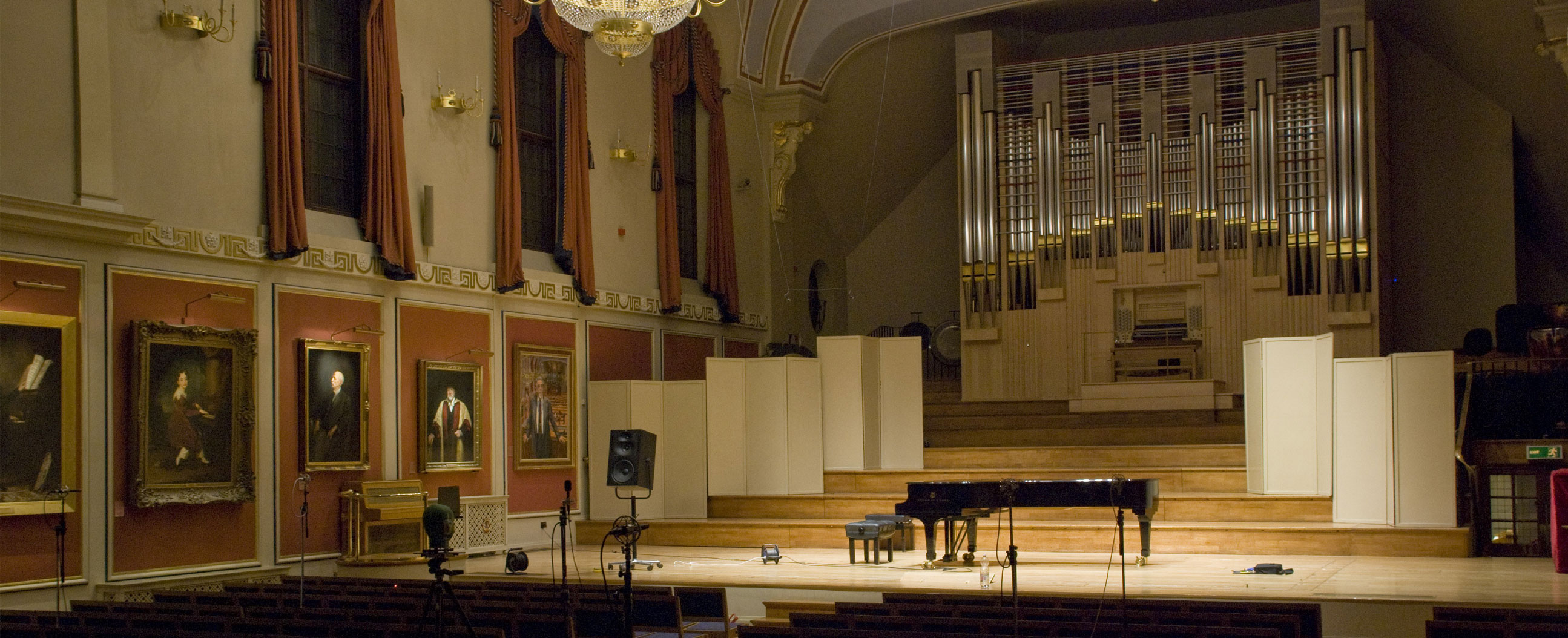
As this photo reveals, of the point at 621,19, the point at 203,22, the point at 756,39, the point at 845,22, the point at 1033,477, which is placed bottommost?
the point at 1033,477

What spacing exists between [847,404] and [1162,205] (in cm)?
394

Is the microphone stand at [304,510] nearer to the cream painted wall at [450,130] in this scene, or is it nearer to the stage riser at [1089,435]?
the cream painted wall at [450,130]

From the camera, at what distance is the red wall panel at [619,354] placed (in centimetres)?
1220

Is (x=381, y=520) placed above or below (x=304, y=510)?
below

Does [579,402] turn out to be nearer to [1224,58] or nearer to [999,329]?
[999,329]

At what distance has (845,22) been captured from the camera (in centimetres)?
1429

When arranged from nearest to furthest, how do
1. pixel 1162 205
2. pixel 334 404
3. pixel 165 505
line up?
pixel 165 505 → pixel 334 404 → pixel 1162 205

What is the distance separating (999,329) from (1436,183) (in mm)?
4543

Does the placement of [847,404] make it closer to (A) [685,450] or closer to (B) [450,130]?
(A) [685,450]

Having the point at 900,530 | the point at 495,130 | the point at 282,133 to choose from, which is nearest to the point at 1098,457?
the point at 900,530

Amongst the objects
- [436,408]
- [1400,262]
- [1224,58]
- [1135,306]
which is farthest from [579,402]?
[1400,262]

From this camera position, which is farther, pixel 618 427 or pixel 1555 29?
pixel 618 427

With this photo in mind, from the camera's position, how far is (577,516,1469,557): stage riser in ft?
31.2

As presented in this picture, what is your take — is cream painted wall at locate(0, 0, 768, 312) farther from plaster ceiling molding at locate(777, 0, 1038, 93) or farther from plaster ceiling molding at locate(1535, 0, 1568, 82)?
plaster ceiling molding at locate(1535, 0, 1568, 82)
